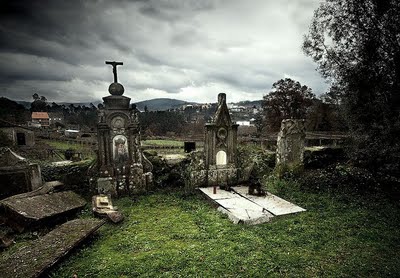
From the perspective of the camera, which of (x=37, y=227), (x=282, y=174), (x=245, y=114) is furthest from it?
(x=245, y=114)

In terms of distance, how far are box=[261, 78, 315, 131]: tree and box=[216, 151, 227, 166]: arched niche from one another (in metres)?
19.0

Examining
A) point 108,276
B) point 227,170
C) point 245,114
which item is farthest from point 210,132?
point 245,114

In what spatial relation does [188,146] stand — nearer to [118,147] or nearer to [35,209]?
[118,147]

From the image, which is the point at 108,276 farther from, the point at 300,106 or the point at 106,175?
the point at 300,106

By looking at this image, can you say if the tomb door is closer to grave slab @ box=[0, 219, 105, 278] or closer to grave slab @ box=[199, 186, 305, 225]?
grave slab @ box=[199, 186, 305, 225]

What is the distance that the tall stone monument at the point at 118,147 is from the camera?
24.2ft

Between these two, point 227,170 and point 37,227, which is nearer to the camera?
point 37,227

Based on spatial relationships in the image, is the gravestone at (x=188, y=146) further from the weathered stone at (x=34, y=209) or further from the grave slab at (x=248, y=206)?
the weathered stone at (x=34, y=209)

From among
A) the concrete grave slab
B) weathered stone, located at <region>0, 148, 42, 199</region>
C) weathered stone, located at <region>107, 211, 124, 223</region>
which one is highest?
weathered stone, located at <region>0, 148, 42, 199</region>

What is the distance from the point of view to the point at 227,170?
8.50m

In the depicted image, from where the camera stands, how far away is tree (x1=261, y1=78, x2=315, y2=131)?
2572 centimetres

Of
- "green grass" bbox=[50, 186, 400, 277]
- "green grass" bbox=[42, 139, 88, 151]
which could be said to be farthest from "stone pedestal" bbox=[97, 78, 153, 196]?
"green grass" bbox=[42, 139, 88, 151]

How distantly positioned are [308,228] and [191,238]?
8.85 ft

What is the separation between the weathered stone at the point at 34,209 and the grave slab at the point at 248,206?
3850 mm
